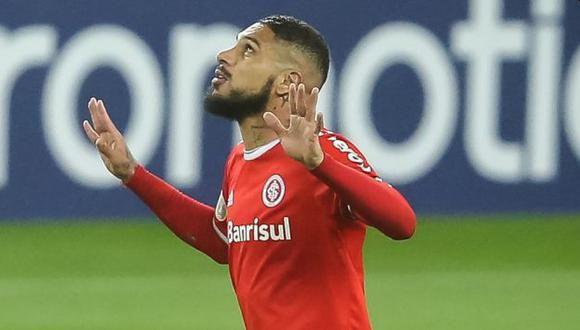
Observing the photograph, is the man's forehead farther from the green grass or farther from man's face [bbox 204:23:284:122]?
the green grass

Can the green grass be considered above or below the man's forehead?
below

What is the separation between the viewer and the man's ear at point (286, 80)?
15.9ft

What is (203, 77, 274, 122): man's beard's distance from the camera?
16.0 ft

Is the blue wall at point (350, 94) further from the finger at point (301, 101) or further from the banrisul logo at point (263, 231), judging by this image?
the finger at point (301, 101)

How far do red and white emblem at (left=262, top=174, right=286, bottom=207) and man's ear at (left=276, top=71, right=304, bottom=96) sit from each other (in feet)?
0.83

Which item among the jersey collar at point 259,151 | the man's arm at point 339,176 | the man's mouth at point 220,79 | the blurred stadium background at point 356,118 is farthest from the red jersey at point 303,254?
the blurred stadium background at point 356,118

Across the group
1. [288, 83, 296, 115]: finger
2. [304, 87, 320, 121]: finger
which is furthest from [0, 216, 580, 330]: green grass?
[288, 83, 296, 115]: finger

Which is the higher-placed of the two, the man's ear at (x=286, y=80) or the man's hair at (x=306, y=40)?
the man's hair at (x=306, y=40)

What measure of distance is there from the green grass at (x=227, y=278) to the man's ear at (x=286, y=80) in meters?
4.17

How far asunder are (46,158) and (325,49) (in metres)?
6.17

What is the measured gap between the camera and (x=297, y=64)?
4883 mm

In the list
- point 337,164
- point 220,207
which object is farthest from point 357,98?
point 337,164

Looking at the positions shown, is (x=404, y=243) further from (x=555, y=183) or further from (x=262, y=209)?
(x=262, y=209)

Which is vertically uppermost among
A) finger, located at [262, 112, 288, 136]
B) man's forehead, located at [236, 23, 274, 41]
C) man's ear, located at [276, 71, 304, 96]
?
man's forehead, located at [236, 23, 274, 41]
